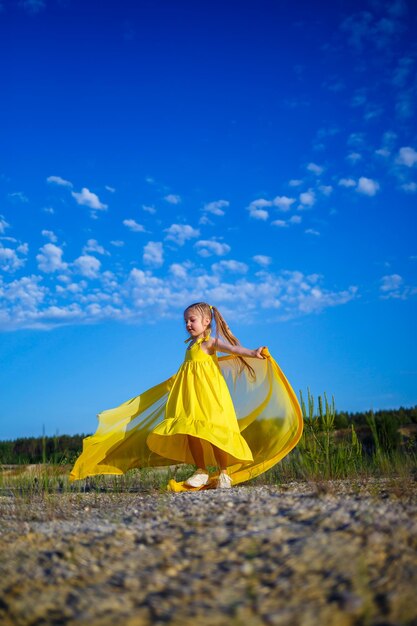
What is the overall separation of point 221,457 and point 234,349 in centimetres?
116

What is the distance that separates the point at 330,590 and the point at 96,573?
904 mm

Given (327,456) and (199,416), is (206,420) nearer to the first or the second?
(199,416)

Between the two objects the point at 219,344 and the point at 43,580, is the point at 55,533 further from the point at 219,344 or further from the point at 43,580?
the point at 219,344

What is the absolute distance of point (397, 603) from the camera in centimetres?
190

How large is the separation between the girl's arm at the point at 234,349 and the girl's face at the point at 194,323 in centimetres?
21

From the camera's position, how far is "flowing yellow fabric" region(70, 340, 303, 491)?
5.91m

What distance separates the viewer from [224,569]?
7.14 feet

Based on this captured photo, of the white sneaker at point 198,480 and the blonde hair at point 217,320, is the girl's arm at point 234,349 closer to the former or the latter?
the blonde hair at point 217,320

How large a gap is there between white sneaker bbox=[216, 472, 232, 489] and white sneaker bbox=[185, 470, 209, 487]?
14cm

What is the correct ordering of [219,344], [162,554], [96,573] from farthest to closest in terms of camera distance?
1. [219,344]
2. [162,554]
3. [96,573]

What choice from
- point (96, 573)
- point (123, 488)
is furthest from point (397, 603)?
point (123, 488)

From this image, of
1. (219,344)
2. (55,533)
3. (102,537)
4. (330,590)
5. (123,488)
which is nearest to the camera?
(330,590)

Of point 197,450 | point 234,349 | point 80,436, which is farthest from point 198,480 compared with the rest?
point 80,436

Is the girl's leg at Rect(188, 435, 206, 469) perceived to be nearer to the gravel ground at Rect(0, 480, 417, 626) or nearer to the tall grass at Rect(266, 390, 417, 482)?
the tall grass at Rect(266, 390, 417, 482)
